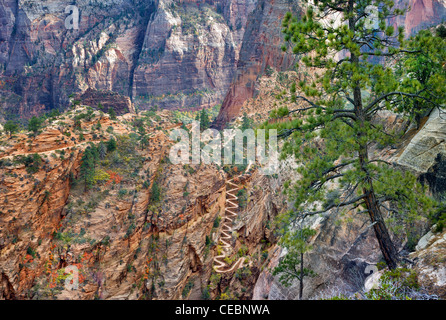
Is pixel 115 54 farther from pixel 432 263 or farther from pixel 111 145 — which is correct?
pixel 432 263

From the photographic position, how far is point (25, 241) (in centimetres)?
2144

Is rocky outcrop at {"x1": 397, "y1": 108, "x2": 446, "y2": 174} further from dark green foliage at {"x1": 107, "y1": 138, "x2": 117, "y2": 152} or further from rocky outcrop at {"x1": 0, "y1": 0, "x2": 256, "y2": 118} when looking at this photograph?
rocky outcrop at {"x1": 0, "y1": 0, "x2": 256, "y2": 118}

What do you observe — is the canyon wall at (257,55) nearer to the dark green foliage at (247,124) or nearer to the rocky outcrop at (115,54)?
the dark green foliage at (247,124)

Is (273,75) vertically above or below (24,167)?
above

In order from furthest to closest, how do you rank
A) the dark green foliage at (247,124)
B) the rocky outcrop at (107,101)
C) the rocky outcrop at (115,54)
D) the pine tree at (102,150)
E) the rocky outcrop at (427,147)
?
the rocky outcrop at (115,54) < the rocky outcrop at (107,101) < the dark green foliage at (247,124) < the pine tree at (102,150) < the rocky outcrop at (427,147)

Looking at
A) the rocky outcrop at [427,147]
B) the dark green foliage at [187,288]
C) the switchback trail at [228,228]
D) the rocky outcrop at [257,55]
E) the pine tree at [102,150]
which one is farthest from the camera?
the rocky outcrop at [257,55]

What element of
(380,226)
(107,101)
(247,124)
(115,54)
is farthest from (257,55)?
(115,54)

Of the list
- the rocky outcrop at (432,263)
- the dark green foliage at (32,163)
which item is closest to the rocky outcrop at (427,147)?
the rocky outcrop at (432,263)

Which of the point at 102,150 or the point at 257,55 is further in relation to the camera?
the point at 257,55

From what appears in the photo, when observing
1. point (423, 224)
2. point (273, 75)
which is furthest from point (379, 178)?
point (273, 75)

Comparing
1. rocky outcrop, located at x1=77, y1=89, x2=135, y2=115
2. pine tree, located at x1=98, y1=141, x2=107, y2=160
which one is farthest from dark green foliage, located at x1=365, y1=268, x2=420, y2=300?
rocky outcrop, located at x1=77, y1=89, x2=135, y2=115

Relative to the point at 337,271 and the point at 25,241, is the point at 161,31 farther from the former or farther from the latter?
the point at 337,271

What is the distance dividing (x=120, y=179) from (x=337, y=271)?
18.6 m
